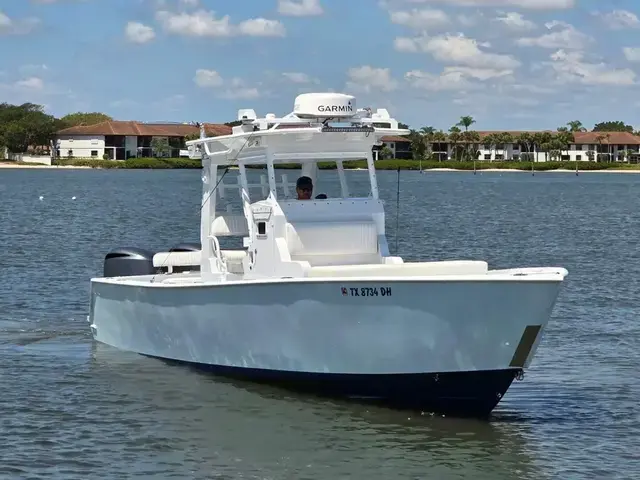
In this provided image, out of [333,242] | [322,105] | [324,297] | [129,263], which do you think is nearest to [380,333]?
[324,297]

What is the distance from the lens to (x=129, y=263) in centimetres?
2173

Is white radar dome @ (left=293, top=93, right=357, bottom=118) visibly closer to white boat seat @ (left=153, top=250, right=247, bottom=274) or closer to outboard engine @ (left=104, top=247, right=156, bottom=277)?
white boat seat @ (left=153, top=250, right=247, bottom=274)

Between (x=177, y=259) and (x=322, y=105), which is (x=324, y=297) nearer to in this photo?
(x=322, y=105)

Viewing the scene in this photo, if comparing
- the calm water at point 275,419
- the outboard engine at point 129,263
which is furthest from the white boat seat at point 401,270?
the outboard engine at point 129,263

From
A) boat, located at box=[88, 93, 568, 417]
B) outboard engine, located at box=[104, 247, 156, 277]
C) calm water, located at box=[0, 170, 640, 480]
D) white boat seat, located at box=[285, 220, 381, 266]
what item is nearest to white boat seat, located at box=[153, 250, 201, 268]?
outboard engine, located at box=[104, 247, 156, 277]

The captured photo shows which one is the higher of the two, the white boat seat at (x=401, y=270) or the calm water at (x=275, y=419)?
the white boat seat at (x=401, y=270)

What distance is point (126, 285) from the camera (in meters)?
19.8

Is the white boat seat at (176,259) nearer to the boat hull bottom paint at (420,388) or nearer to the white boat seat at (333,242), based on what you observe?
the white boat seat at (333,242)

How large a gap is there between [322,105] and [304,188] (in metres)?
1.34

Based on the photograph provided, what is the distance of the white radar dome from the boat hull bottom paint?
3.43 m

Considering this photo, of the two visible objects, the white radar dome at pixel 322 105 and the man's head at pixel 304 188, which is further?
the man's head at pixel 304 188

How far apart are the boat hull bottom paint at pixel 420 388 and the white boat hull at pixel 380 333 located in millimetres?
17

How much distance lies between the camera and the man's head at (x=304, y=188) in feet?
60.8

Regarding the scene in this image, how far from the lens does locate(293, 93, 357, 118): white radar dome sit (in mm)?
17781
